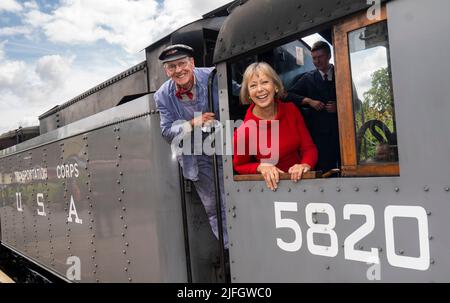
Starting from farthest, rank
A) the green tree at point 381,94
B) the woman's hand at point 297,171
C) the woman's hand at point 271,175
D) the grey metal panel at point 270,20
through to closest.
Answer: the woman's hand at point 271,175, the woman's hand at point 297,171, the grey metal panel at point 270,20, the green tree at point 381,94

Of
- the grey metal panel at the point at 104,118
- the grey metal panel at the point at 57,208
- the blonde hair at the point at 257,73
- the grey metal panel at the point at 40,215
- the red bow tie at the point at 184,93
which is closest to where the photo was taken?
the blonde hair at the point at 257,73

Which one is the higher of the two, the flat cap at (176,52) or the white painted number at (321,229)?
the flat cap at (176,52)

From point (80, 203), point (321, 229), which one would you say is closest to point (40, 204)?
point (80, 203)

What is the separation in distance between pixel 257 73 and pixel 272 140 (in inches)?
16.8

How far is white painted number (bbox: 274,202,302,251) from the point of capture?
2432mm

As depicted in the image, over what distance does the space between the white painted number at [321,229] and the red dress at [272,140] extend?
0.46m

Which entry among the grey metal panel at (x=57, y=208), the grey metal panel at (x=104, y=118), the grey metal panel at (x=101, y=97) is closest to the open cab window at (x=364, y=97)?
the grey metal panel at (x=104, y=118)

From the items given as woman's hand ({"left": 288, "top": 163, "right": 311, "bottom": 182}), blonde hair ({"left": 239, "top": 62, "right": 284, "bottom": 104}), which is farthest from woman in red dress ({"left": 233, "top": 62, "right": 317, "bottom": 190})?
woman's hand ({"left": 288, "top": 163, "right": 311, "bottom": 182})

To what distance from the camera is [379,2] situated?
6.70 ft

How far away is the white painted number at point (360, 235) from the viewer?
2.10 m

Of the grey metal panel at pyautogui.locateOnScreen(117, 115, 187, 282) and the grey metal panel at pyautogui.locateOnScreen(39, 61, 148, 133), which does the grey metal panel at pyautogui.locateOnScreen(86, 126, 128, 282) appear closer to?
the grey metal panel at pyautogui.locateOnScreen(117, 115, 187, 282)

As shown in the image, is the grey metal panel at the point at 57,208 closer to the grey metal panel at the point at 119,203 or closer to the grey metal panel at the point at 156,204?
the grey metal panel at the point at 119,203

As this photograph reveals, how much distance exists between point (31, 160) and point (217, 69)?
4272 millimetres
